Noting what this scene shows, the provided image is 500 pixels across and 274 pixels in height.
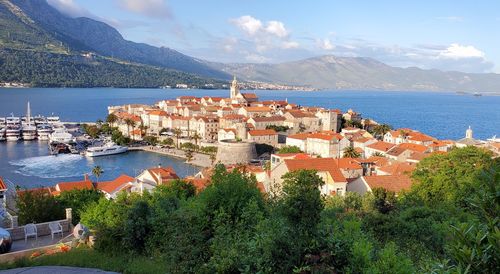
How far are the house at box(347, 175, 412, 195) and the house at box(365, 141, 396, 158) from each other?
21017 mm

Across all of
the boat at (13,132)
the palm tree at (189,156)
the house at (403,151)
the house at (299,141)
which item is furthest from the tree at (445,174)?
the boat at (13,132)

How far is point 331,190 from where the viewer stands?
25.8m

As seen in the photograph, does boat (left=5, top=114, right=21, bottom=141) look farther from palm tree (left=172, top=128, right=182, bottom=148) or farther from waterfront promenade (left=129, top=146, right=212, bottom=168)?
palm tree (left=172, top=128, right=182, bottom=148)

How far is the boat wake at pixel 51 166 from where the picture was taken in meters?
44.2

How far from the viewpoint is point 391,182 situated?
24.9 metres

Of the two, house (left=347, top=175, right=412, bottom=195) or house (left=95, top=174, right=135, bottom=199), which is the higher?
house (left=347, top=175, right=412, bottom=195)

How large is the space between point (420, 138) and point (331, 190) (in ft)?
97.7

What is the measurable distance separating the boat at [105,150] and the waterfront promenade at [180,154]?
2.73 meters

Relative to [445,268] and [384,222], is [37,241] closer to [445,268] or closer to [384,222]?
[384,222]

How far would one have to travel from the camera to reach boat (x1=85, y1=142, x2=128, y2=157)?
A: 184 feet

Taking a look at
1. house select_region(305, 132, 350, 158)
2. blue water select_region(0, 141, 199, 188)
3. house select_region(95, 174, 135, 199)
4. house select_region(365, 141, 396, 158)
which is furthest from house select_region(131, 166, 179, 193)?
house select_region(365, 141, 396, 158)

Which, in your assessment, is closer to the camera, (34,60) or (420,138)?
(420,138)

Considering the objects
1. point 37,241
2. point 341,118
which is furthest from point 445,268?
point 341,118

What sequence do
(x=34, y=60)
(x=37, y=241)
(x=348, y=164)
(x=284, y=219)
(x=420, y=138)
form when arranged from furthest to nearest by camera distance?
(x=34, y=60), (x=420, y=138), (x=348, y=164), (x=37, y=241), (x=284, y=219)
